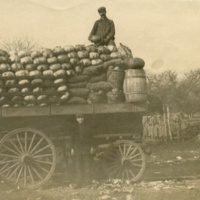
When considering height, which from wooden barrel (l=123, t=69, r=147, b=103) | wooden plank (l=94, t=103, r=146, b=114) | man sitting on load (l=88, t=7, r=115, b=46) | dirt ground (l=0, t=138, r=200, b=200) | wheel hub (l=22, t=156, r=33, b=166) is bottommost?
dirt ground (l=0, t=138, r=200, b=200)

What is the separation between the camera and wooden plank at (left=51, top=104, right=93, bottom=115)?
6.91 meters

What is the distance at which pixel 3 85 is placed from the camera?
677 centimetres

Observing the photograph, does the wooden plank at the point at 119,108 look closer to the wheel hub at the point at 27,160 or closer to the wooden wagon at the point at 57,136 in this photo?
Answer: the wooden wagon at the point at 57,136

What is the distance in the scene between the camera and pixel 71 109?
697 centimetres

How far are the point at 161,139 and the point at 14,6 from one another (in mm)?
11065

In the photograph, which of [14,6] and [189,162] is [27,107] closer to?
[14,6]

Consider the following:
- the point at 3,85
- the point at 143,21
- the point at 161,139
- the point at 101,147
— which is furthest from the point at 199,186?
the point at 161,139

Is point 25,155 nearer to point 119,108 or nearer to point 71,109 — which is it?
point 71,109

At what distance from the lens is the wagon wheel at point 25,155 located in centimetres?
665

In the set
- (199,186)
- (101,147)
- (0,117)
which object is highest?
(0,117)

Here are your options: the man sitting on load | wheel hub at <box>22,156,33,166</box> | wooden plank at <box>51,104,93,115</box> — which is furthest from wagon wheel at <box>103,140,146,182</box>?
the man sitting on load

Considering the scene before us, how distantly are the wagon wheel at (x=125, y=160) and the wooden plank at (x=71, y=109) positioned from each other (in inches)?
32.1

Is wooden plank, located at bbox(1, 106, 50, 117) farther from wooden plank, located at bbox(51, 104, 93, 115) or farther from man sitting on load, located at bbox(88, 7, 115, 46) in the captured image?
man sitting on load, located at bbox(88, 7, 115, 46)

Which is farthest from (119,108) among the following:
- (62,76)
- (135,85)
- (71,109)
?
(62,76)
